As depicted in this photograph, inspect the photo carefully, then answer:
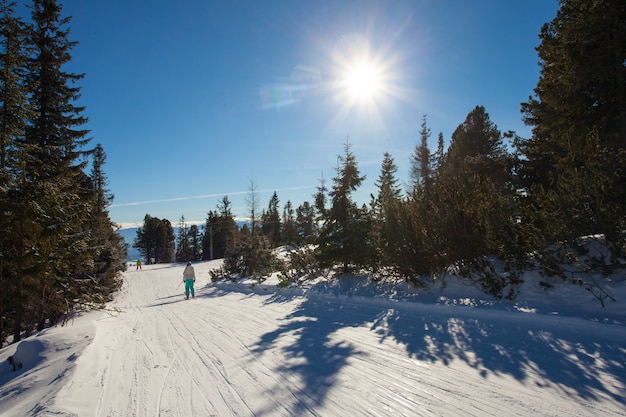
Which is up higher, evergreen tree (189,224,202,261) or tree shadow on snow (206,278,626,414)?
evergreen tree (189,224,202,261)

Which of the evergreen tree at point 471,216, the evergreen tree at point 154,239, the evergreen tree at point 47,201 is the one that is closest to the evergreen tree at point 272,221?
the evergreen tree at point 154,239

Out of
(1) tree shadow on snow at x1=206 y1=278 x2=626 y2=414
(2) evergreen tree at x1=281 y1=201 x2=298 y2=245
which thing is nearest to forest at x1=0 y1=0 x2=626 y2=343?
(1) tree shadow on snow at x1=206 y1=278 x2=626 y2=414

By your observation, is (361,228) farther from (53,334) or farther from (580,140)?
(53,334)

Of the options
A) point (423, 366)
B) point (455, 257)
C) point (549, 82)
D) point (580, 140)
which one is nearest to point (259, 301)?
point (455, 257)

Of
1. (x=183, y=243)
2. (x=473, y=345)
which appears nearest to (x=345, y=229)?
(x=473, y=345)

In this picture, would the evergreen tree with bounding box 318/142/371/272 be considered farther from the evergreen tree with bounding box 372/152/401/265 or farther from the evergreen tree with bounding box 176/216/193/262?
the evergreen tree with bounding box 176/216/193/262

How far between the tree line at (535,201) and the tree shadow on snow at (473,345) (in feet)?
6.05

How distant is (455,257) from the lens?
8.96m

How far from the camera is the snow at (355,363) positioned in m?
3.63

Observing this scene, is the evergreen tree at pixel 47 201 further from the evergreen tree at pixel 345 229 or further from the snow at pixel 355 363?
the evergreen tree at pixel 345 229

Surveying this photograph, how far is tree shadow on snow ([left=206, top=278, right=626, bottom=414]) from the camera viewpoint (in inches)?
157

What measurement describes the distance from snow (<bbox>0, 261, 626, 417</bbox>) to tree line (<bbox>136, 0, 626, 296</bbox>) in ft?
3.79

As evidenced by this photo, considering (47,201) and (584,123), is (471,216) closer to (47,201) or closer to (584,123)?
(584,123)

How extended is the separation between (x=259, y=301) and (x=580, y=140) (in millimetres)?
12222
